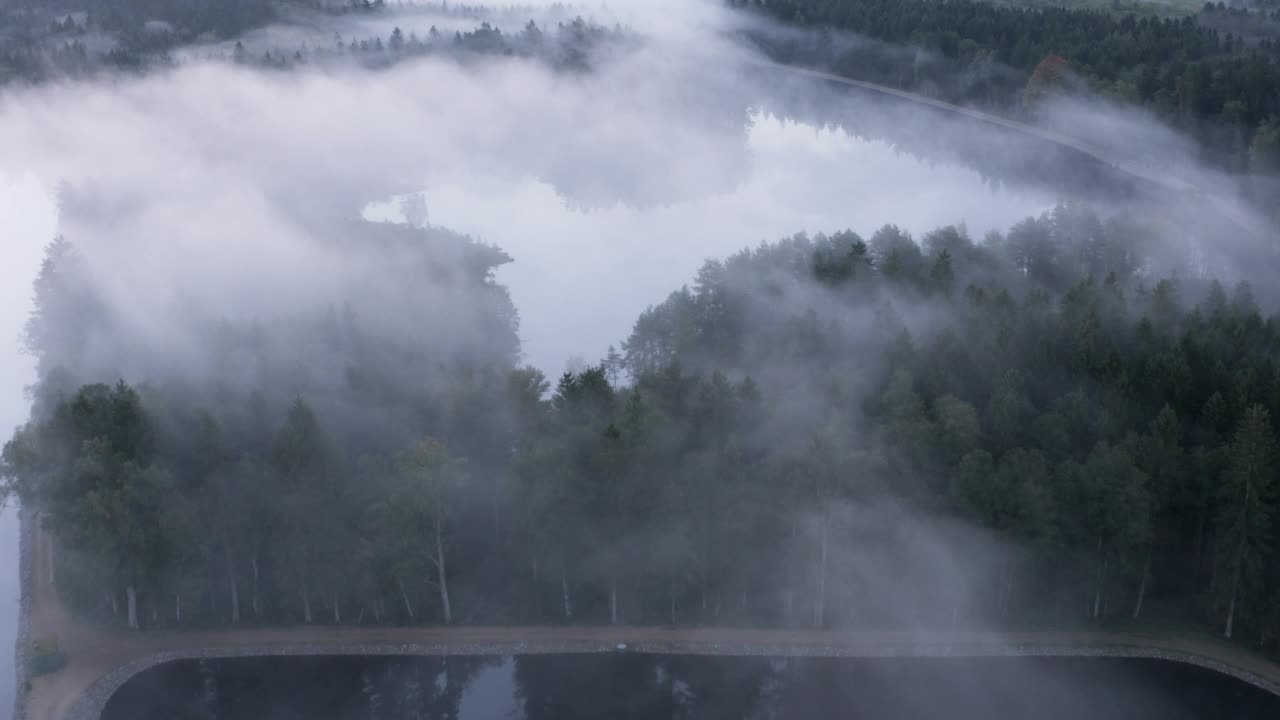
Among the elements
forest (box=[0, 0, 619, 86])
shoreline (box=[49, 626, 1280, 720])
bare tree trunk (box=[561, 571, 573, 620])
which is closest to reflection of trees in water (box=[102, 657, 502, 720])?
shoreline (box=[49, 626, 1280, 720])

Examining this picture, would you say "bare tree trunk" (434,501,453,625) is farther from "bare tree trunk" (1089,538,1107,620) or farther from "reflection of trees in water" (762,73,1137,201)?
"reflection of trees in water" (762,73,1137,201)

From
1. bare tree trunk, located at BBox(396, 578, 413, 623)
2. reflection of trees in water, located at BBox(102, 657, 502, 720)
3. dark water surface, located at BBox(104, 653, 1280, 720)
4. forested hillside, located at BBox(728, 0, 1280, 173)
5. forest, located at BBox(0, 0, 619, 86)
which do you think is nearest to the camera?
dark water surface, located at BBox(104, 653, 1280, 720)

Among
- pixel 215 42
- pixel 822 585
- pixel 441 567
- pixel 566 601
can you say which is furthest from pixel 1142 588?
pixel 215 42

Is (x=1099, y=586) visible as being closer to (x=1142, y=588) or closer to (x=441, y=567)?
(x=1142, y=588)

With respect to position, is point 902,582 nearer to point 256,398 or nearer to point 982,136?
point 256,398

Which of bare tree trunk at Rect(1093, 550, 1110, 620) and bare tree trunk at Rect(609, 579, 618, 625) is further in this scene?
bare tree trunk at Rect(609, 579, 618, 625)

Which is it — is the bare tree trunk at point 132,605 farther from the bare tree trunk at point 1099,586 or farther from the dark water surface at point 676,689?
the bare tree trunk at point 1099,586
